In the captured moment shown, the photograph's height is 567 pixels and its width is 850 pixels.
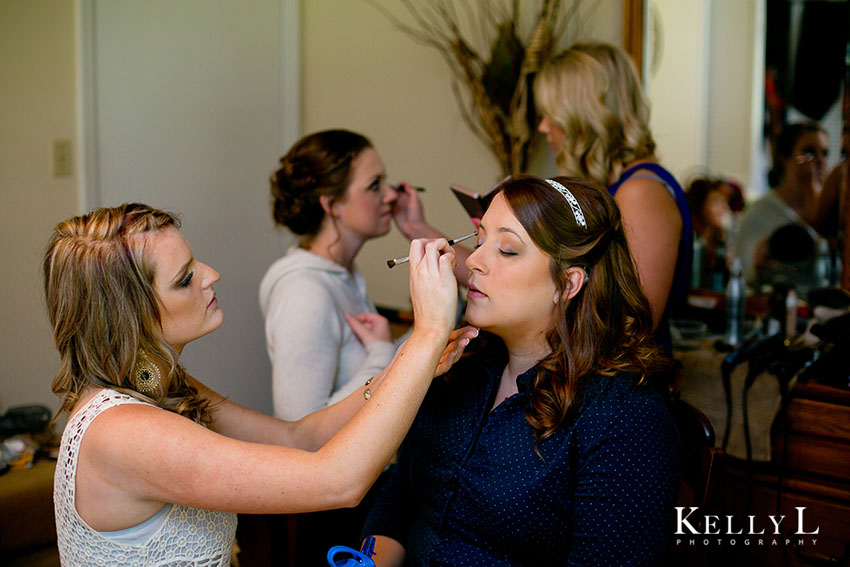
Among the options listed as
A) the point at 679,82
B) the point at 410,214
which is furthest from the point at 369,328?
the point at 679,82

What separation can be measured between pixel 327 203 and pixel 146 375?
95 cm

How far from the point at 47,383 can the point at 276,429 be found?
1.50m

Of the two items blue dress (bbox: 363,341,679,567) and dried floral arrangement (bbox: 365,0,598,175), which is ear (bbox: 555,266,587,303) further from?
dried floral arrangement (bbox: 365,0,598,175)

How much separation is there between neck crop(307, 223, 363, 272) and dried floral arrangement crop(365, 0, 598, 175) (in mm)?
873

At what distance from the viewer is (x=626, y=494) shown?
119cm

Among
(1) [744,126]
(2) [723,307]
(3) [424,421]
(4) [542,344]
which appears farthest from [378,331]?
(1) [744,126]

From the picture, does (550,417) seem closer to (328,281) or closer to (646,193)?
(646,193)

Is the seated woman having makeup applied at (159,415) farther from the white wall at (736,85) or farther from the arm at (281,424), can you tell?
the white wall at (736,85)

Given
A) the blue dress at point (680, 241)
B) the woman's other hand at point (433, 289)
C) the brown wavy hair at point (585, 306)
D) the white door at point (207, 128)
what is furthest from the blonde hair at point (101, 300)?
the white door at point (207, 128)

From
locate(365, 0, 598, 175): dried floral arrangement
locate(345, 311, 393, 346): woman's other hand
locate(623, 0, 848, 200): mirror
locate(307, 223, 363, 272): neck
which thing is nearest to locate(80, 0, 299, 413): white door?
locate(365, 0, 598, 175): dried floral arrangement

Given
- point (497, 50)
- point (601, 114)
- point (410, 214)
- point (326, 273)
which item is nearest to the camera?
point (601, 114)

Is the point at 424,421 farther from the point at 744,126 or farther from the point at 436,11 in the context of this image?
the point at 436,11

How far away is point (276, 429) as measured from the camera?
4.84 feet

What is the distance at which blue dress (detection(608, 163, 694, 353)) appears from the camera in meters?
1.72
